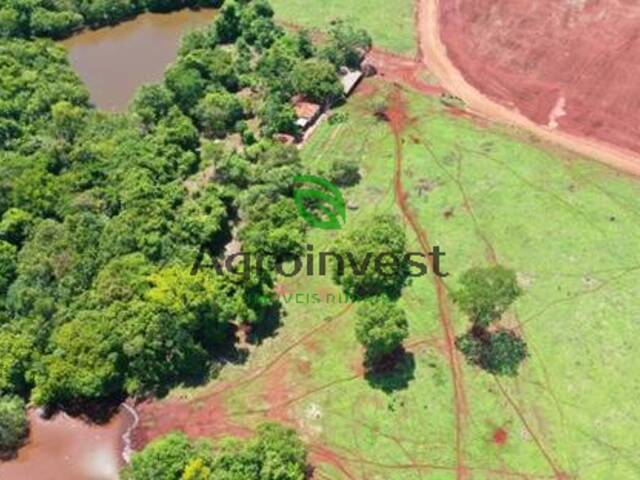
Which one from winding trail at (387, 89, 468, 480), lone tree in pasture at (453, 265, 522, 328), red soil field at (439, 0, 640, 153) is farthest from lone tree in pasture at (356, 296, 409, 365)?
red soil field at (439, 0, 640, 153)

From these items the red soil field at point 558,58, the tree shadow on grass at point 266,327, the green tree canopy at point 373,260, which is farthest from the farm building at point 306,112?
the tree shadow on grass at point 266,327

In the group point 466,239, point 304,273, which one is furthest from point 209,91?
point 466,239

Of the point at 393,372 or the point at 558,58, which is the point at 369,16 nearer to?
the point at 558,58

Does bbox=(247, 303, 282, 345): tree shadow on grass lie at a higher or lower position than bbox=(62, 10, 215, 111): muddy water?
lower

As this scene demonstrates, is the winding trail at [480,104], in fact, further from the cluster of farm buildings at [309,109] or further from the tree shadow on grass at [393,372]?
the tree shadow on grass at [393,372]

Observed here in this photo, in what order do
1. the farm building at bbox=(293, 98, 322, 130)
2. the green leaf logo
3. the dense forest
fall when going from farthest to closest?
the farm building at bbox=(293, 98, 322, 130), the green leaf logo, the dense forest

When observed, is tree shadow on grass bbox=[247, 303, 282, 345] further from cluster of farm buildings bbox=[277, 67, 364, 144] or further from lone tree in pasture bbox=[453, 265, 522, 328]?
cluster of farm buildings bbox=[277, 67, 364, 144]
